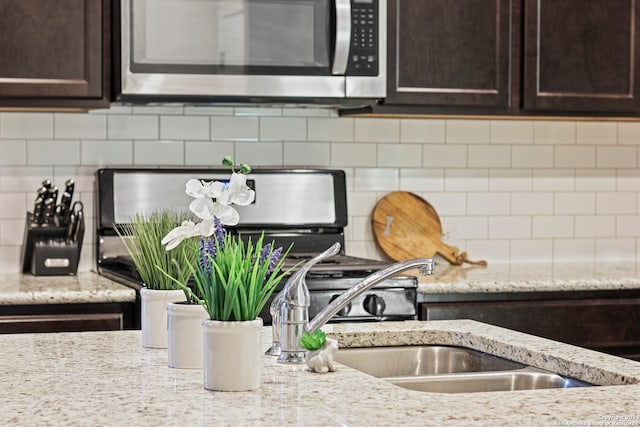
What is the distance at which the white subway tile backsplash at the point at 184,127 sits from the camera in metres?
3.87

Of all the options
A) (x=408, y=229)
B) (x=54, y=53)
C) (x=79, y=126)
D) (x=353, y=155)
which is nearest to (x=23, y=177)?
(x=79, y=126)

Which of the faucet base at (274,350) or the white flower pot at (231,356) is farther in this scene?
the faucet base at (274,350)

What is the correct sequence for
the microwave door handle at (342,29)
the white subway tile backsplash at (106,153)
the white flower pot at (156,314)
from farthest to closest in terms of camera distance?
the white subway tile backsplash at (106,153) → the microwave door handle at (342,29) → the white flower pot at (156,314)

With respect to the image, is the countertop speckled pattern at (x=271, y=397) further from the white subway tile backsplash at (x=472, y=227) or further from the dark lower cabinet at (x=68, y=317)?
the white subway tile backsplash at (x=472, y=227)

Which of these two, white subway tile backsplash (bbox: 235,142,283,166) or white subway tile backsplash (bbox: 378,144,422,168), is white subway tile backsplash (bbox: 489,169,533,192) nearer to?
white subway tile backsplash (bbox: 378,144,422,168)

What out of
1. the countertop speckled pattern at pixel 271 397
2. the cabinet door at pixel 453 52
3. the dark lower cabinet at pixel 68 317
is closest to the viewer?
the countertop speckled pattern at pixel 271 397

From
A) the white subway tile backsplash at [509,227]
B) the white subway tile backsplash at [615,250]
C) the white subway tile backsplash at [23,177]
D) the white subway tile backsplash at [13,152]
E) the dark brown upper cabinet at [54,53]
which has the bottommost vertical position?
the white subway tile backsplash at [615,250]

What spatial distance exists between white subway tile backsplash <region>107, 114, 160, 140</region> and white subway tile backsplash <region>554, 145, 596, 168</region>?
1650 millimetres

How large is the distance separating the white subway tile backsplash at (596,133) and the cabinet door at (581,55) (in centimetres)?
40

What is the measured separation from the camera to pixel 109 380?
166 cm

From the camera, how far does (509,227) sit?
426 cm

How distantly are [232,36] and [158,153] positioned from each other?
61 centimetres

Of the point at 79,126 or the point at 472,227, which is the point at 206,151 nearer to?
the point at 79,126

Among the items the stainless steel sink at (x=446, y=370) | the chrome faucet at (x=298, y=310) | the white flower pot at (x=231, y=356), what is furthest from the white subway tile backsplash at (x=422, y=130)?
the white flower pot at (x=231, y=356)
